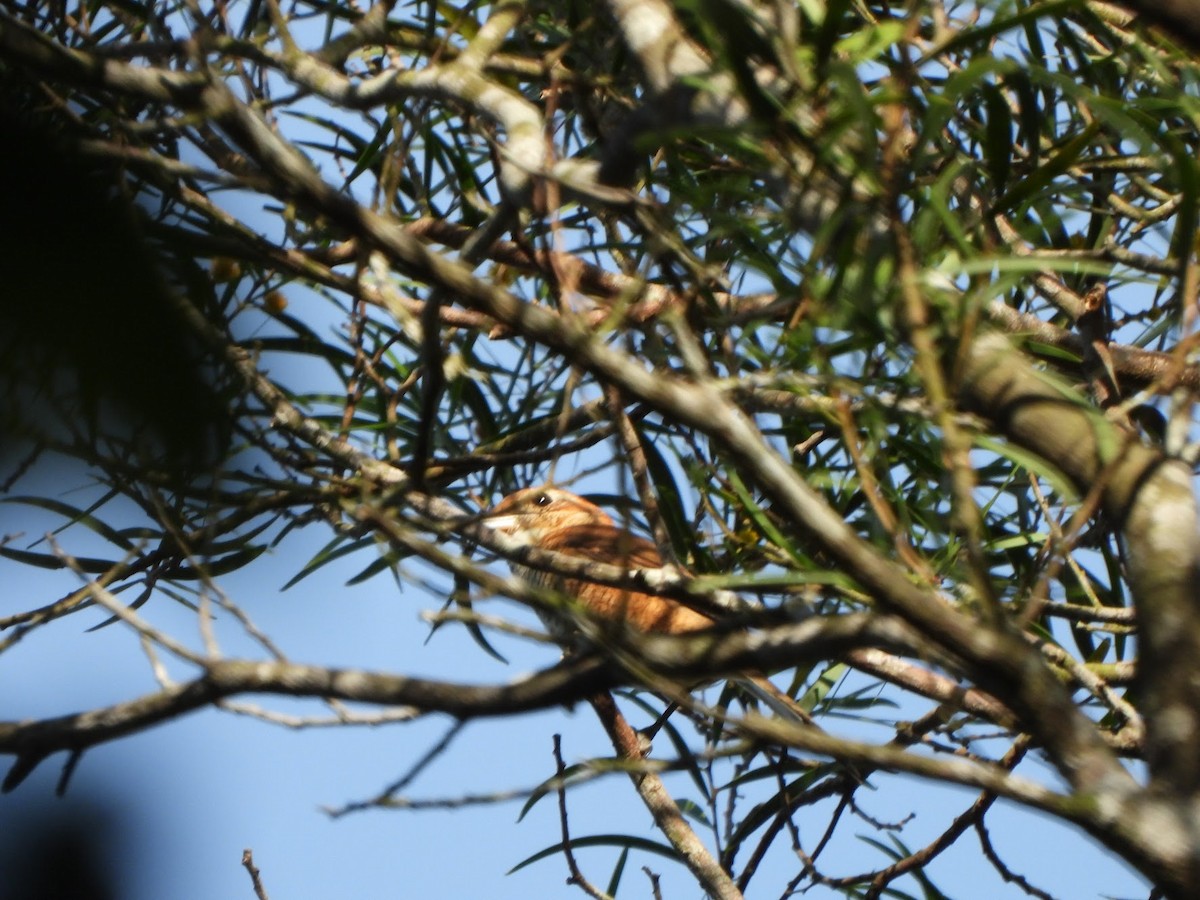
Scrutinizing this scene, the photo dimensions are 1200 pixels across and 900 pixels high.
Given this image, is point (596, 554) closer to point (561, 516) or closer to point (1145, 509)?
point (561, 516)

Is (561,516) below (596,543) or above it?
above

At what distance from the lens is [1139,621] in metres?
0.91

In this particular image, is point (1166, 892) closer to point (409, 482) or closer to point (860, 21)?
point (409, 482)

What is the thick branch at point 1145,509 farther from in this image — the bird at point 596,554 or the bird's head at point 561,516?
the bird's head at point 561,516

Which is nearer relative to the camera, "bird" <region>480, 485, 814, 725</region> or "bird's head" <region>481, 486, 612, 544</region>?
"bird" <region>480, 485, 814, 725</region>

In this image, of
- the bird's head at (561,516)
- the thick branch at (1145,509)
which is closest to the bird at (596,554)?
the bird's head at (561,516)

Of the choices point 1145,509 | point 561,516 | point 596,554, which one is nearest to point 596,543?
point 596,554

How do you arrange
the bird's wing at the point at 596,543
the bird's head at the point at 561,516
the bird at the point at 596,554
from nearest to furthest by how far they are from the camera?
the bird at the point at 596,554, the bird's wing at the point at 596,543, the bird's head at the point at 561,516

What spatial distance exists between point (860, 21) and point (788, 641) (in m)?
1.57

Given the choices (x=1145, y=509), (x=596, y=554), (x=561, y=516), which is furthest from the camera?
(x=561, y=516)

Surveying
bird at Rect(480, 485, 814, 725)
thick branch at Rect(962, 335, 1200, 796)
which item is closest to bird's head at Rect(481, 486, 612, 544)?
bird at Rect(480, 485, 814, 725)

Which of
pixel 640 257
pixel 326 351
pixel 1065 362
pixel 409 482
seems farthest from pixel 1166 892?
pixel 326 351

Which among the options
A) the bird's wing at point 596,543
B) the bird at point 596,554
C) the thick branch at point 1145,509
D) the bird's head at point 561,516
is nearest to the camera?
the thick branch at point 1145,509

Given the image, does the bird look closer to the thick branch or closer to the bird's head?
the bird's head
